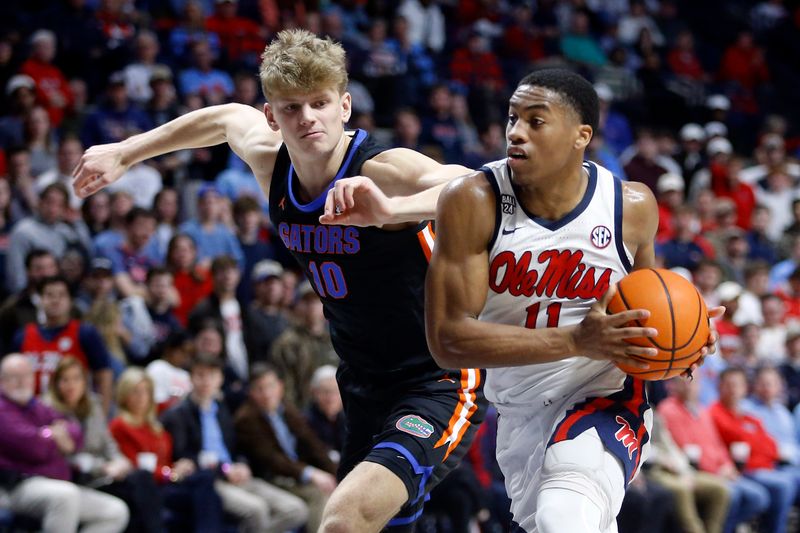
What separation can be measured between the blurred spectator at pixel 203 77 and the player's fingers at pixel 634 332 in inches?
326

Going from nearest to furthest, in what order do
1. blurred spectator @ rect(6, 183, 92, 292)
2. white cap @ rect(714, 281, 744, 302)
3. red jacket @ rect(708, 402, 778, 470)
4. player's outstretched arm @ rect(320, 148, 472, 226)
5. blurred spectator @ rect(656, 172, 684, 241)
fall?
player's outstretched arm @ rect(320, 148, 472, 226), blurred spectator @ rect(6, 183, 92, 292), red jacket @ rect(708, 402, 778, 470), white cap @ rect(714, 281, 744, 302), blurred spectator @ rect(656, 172, 684, 241)

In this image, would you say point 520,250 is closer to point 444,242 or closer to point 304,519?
point 444,242

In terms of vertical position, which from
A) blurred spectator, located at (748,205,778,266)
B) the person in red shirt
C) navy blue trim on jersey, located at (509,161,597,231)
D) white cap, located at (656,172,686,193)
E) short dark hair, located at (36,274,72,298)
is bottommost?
the person in red shirt

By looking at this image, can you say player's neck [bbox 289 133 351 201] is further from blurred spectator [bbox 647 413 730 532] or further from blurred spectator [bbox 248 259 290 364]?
blurred spectator [bbox 647 413 730 532]

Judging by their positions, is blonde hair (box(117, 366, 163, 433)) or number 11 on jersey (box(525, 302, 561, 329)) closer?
number 11 on jersey (box(525, 302, 561, 329))

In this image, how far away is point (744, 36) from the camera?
17.9 meters

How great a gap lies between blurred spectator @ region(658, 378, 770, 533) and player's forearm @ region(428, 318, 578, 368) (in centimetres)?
599

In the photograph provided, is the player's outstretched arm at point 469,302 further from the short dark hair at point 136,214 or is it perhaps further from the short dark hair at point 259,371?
the short dark hair at point 136,214

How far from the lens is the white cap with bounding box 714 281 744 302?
36.9ft

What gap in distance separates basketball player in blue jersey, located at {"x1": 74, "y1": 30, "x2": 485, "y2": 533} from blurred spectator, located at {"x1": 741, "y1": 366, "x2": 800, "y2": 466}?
20.3ft

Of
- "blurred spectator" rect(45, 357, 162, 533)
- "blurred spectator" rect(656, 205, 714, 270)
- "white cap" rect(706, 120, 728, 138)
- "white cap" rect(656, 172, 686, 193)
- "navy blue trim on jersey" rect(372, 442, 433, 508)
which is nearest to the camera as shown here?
"navy blue trim on jersey" rect(372, 442, 433, 508)

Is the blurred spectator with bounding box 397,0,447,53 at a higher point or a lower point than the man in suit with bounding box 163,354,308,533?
higher

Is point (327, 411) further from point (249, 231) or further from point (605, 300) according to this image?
point (605, 300)

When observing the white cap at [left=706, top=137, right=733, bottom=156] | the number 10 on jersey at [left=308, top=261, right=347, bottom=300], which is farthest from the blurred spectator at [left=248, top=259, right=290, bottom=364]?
the white cap at [left=706, top=137, right=733, bottom=156]
